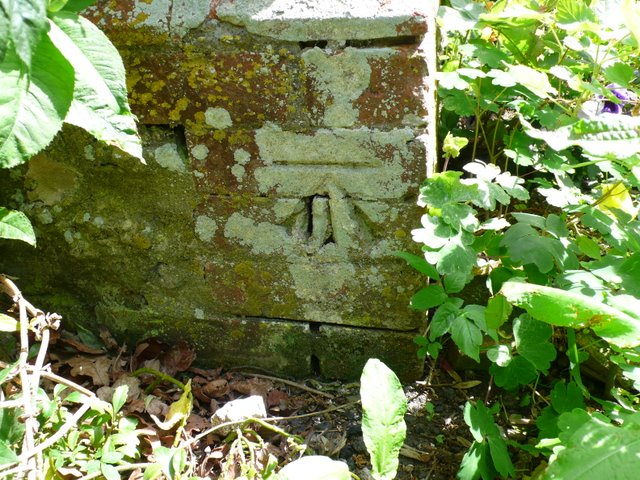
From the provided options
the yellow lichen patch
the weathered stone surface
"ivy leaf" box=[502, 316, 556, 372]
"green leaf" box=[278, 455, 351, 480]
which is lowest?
"green leaf" box=[278, 455, 351, 480]

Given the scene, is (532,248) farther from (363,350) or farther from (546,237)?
(363,350)

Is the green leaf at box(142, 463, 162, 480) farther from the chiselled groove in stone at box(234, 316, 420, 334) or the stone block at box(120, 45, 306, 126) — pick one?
the stone block at box(120, 45, 306, 126)

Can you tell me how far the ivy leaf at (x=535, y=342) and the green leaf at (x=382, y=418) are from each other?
33cm

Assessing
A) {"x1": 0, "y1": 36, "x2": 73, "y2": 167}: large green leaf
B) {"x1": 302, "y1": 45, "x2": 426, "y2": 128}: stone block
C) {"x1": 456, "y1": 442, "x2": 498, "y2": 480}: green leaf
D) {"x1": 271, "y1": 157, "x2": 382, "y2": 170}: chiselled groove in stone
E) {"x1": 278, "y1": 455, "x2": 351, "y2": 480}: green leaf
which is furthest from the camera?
{"x1": 271, "y1": 157, "x2": 382, "y2": 170}: chiselled groove in stone

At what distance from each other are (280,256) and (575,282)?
0.86 m

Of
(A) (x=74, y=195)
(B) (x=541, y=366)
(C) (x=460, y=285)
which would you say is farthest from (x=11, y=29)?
(B) (x=541, y=366)

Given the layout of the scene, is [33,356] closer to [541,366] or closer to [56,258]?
[56,258]

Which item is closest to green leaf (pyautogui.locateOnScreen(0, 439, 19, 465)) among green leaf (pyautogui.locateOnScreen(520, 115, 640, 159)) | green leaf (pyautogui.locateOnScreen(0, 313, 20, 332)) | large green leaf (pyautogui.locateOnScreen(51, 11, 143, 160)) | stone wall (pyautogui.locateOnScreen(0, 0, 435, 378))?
green leaf (pyautogui.locateOnScreen(0, 313, 20, 332))

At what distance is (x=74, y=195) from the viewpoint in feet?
6.77

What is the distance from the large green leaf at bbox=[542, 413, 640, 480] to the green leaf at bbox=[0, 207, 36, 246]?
1.31 m

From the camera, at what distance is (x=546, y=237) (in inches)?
67.7

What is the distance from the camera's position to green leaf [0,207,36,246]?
1612mm

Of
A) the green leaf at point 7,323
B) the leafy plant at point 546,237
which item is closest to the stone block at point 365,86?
the leafy plant at point 546,237

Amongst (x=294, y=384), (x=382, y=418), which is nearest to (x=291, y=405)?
(x=294, y=384)
